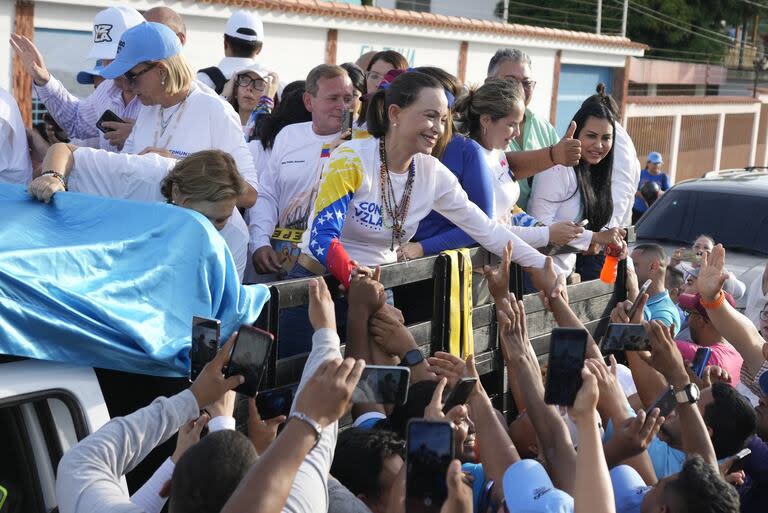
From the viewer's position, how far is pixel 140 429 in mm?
2988

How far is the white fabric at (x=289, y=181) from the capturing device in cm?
519

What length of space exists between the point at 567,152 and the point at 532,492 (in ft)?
8.73

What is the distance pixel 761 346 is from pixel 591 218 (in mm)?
1112

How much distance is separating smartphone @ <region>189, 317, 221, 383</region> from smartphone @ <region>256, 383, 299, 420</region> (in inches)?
8.1

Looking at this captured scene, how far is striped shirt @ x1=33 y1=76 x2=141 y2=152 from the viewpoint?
5.52 metres

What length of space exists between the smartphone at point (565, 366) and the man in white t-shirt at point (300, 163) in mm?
2033

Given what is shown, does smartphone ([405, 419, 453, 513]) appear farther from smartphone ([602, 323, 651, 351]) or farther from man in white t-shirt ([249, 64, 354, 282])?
man in white t-shirt ([249, 64, 354, 282])

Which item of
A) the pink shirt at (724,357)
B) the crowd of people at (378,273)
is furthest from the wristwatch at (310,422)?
the pink shirt at (724,357)

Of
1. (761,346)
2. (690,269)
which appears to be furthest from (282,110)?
(690,269)

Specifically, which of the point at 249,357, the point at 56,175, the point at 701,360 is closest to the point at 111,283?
the point at 249,357

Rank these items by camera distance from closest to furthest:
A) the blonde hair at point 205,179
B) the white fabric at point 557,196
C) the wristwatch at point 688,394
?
the blonde hair at point 205,179 → the wristwatch at point 688,394 → the white fabric at point 557,196

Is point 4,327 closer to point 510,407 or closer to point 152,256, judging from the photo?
point 152,256

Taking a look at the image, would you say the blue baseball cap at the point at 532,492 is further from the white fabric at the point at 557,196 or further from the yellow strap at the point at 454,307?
the white fabric at the point at 557,196

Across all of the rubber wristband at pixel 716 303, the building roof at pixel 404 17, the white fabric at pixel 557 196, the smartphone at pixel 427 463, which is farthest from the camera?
the building roof at pixel 404 17
